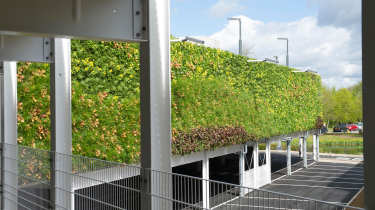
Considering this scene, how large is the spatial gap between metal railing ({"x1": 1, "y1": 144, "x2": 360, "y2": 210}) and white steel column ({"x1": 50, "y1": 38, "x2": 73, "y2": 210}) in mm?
37

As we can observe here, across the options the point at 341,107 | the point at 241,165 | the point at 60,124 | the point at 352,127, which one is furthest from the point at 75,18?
the point at 352,127

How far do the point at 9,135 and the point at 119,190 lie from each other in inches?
139

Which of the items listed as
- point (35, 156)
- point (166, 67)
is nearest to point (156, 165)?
point (166, 67)

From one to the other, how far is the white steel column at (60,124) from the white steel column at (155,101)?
173cm

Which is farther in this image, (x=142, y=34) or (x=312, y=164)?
(x=312, y=164)

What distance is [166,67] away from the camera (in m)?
2.94

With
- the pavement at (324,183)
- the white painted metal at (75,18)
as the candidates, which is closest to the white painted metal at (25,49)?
the white painted metal at (75,18)

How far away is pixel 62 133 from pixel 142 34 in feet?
6.67

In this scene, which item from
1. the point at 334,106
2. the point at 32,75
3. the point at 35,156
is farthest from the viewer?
the point at 334,106

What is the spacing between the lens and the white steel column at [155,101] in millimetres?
2826

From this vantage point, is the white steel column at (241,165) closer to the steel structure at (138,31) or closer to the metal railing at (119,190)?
the metal railing at (119,190)
